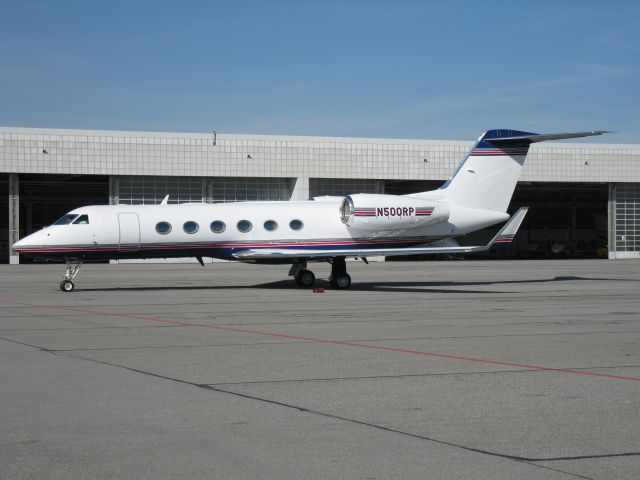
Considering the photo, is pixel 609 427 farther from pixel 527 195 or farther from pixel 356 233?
pixel 527 195

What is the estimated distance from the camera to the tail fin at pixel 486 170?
89.5ft

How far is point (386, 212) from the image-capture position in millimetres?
25844

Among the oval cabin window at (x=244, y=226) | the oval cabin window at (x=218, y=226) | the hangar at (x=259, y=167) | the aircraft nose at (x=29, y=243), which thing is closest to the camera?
the aircraft nose at (x=29, y=243)

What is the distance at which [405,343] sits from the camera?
39.4ft

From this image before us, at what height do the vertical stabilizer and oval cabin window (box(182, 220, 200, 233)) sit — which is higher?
the vertical stabilizer

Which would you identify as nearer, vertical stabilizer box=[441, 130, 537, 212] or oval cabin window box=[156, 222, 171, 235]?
oval cabin window box=[156, 222, 171, 235]

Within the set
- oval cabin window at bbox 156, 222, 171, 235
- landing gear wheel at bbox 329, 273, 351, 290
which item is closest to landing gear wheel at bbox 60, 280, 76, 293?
oval cabin window at bbox 156, 222, 171, 235

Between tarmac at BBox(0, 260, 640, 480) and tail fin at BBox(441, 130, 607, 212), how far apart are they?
1031 cm

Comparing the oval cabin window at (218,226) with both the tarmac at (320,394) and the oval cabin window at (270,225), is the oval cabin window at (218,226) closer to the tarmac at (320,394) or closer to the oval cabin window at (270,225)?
the oval cabin window at (270,225)

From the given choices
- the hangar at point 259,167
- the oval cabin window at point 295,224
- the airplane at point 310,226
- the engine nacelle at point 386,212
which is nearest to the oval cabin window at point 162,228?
the airplane at point 310,226

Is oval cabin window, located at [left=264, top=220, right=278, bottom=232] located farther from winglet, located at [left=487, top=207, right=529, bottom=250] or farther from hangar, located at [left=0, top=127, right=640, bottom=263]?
hangar, located at [left=0, top=127, right=640, bottom=263]

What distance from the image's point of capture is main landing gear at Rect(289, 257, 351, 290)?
2509cm

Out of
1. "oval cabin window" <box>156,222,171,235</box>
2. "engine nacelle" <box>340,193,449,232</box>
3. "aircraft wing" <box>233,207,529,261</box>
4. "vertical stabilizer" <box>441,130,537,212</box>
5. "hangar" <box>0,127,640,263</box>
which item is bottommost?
"aircraft wing" <box>233,207,529,261</box>

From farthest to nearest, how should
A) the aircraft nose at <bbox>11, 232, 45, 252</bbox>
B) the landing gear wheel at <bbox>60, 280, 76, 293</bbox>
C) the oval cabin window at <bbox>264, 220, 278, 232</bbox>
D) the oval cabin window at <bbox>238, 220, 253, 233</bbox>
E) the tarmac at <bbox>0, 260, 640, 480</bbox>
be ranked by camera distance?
the oval cabin window at <bbox>264, 220, 278, 232</bbox>
the oval cabin window at <bbox>238, 220, 253, 233</bbox>
the landing gear wheel at <bbox>60, 280, 76, 293</bbox>
the aircraft nose at <bbox>11, 232, 45, 252</bbox>
the tarmac at <bbox>0, 260, 640, 480</bbox>
